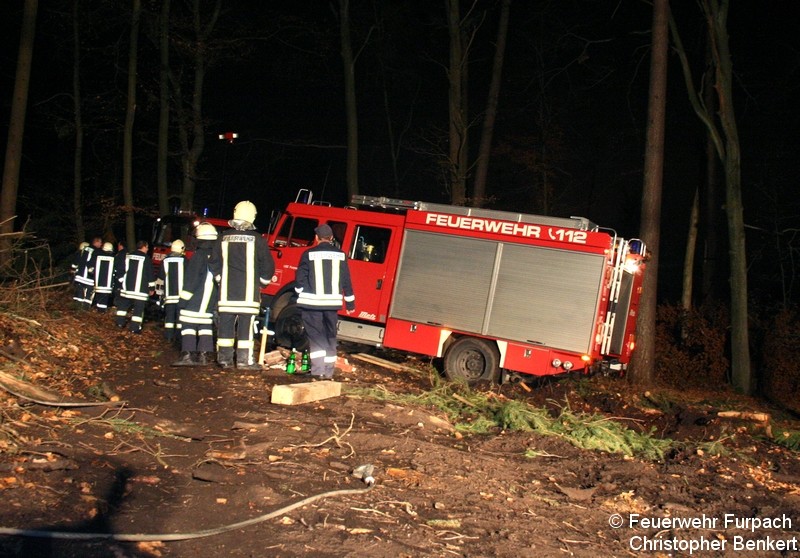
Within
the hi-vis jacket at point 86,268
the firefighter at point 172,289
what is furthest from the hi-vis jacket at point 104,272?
the firefighter at point 172,289

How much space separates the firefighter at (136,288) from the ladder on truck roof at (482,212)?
3.56 meters

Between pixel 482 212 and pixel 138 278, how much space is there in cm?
562

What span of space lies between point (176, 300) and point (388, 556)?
8094 mm

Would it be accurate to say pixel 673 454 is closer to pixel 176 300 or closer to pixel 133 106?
pixel 176 300

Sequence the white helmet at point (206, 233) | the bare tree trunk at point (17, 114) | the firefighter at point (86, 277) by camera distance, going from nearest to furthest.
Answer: the white helmet at point (206, 233) → the bare tree trunk at point (17, 114) → the firefighter at point (86, 277)

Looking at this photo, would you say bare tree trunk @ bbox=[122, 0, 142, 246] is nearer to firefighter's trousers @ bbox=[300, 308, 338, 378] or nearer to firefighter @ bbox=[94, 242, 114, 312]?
firefighter @ bbox=[94, 242, 114, 312]

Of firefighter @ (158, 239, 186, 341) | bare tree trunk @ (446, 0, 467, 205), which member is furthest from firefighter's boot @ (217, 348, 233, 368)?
bare tree trunk @ (446, 0, 467, 205)

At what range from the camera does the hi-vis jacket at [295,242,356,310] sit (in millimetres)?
8664

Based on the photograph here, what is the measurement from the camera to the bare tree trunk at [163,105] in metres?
21.5

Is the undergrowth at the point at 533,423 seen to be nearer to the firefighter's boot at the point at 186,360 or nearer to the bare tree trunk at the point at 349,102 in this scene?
the firefighter's boot at the point at 186,360

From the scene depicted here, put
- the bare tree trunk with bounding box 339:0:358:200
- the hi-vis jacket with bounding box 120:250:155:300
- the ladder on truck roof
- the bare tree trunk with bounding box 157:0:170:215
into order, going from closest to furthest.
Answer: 1. the ladder on truck roof
2. the hi-vis jacket with bounding box 120:250:155:300
3. the bare tree trunk with bounding box 339:0:358:200
4. the bare tree trunk with bounding box 157:0:170:215

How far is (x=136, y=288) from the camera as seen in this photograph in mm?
12383

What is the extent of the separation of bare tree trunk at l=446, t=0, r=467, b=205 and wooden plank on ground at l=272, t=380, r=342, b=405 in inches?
Result: 471

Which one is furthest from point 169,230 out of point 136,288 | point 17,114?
point 136,288
